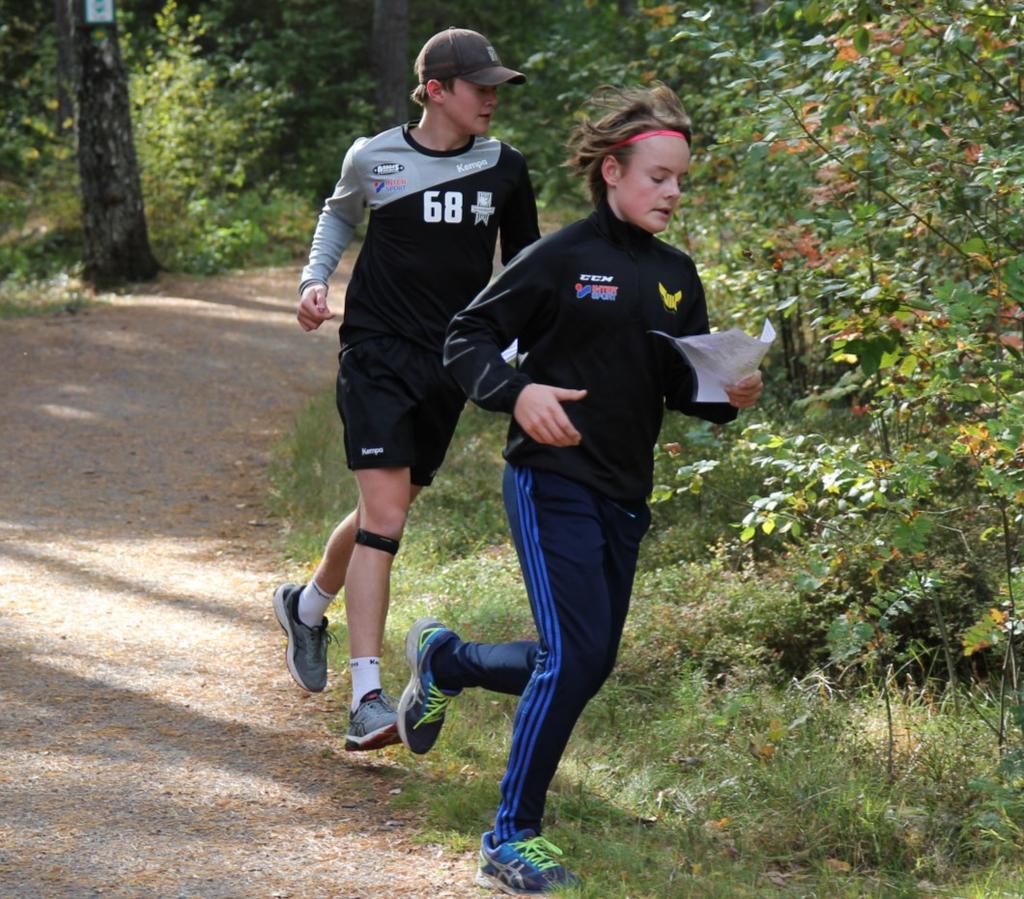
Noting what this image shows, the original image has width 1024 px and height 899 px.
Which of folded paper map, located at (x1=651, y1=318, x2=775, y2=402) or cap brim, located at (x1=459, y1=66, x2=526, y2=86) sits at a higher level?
cap brim, located at (x1=459, y1=66, x2=526, y2=86)

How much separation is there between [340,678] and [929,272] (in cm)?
295

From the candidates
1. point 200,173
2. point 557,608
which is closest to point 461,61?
point 557,608

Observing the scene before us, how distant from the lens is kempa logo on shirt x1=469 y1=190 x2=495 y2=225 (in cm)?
494

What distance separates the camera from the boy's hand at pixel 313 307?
4.82m

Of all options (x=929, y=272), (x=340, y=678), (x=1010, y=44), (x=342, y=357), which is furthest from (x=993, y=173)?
(x=340, y=678)

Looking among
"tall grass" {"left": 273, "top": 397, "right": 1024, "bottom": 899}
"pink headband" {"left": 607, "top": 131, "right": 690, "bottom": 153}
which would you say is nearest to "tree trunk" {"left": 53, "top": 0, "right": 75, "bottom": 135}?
"tall grass" {"left": 273, "top": 397, "right": 1024, "bottom": 899}

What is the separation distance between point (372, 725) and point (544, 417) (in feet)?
5.28

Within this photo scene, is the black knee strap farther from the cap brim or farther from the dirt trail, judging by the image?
the cap brim

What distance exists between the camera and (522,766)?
390cm

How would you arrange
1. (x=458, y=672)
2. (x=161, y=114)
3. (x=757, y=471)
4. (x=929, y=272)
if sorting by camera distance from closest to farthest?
(x=458, y=672)
(x=929, y=272)
(x=757, y=471)
(x=161, y=114)

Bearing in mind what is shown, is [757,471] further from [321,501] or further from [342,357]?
[342,357]

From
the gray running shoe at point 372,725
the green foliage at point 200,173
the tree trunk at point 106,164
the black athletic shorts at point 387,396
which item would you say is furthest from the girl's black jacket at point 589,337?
the green foliage at point 200,173

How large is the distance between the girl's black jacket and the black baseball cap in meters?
1.07

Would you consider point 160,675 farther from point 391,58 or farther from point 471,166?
point 391,58
